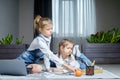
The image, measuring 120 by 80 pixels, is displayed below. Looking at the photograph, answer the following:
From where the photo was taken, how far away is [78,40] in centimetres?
802

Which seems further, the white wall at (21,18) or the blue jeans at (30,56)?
the white wall at (21,18)

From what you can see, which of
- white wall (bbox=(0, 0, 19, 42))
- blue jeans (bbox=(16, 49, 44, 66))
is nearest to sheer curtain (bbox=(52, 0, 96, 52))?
white wall (bbox=(0, 0, 19, 42))

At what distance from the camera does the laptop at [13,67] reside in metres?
2.25

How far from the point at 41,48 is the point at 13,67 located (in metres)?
0.39

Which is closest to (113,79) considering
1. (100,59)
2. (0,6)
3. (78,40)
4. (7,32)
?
(100,59)

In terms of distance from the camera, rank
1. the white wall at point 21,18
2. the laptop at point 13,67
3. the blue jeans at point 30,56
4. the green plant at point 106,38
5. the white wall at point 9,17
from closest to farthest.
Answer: the laptop at point 13,67, the blue jeans at point 30,56, the green plant at point 106,38, the white wall at point 9,17, the white wall at point 21,18

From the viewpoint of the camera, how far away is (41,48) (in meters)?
2.59

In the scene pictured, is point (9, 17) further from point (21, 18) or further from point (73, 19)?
point (73, 19)

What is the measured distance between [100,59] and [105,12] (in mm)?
2631

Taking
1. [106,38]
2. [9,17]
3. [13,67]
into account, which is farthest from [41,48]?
[9,17]

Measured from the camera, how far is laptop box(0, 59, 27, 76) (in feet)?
7.38

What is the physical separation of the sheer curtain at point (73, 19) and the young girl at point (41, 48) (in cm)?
526

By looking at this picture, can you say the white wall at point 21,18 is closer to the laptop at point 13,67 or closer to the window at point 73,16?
the window at point 73,16

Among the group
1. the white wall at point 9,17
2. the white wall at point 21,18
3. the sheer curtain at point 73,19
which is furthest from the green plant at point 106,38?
the white wall at point 21,18
